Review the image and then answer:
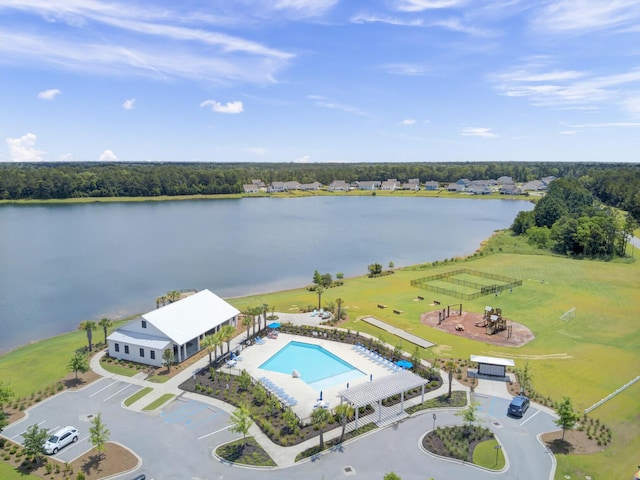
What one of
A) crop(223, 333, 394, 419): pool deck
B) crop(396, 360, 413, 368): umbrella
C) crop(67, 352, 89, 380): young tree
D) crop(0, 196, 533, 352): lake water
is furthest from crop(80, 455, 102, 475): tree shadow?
crop(0, 196, 533, 352): lake water

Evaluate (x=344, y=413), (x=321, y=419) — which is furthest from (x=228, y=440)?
(x=344, y=413)

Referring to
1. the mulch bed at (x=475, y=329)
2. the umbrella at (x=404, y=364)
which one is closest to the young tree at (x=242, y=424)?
the umbrella at (x=404, y=364)

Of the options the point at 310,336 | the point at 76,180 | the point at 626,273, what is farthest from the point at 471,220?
the point at 76,180

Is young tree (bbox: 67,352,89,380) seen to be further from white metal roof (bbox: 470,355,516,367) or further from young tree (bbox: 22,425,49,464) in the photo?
white metal roof (bbox: 470,355,516,367)

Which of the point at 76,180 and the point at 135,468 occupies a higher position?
the point at 76,180

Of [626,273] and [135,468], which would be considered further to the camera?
[626,273]

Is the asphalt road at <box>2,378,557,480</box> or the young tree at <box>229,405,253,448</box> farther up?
the young tree at <box>229,405,253,448</box>

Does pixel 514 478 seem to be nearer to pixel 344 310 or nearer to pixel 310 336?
pixel 310 336
